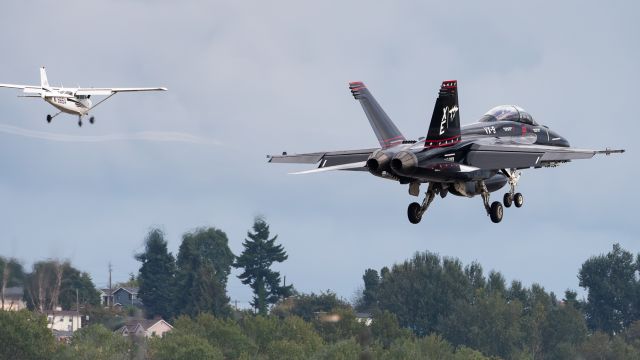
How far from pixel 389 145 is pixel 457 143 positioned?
339cm

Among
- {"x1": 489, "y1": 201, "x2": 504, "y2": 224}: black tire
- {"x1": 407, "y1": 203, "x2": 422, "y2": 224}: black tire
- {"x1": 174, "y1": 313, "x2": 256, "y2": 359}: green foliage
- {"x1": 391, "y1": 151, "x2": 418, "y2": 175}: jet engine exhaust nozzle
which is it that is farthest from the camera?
{"x1": 174, "y1": 313, "x2": 256, "y2": 359}: green foliage

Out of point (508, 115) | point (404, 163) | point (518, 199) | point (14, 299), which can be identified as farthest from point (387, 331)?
point (404, 163)

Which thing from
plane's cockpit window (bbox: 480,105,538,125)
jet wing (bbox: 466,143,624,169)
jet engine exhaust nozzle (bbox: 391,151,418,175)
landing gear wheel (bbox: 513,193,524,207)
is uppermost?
plane's cockpit window (bbox: 480,105,538,125)

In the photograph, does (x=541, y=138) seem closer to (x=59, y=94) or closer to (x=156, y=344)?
(x=59, y=94)

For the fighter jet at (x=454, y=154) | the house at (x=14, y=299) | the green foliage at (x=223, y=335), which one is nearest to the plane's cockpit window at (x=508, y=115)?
the fighter jet at (x=454, y=154)

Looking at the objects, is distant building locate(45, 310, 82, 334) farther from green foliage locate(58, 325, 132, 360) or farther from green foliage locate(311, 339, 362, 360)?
green foliage locate(311, 339, 362, 360)

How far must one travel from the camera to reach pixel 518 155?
5991 centimetres

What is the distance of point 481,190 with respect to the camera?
60.6 m

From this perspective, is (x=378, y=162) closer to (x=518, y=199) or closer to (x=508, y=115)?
(x=518, y=199)

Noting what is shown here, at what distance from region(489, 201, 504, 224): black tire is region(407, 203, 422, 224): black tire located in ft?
10.5

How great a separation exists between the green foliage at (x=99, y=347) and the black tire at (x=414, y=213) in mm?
92196

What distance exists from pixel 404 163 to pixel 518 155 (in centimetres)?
581

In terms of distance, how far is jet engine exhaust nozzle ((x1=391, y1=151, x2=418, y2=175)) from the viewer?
56.7m

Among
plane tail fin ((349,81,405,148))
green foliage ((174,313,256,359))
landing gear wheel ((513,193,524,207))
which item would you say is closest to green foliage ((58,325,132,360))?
green foliage ((174,313,256,359))
